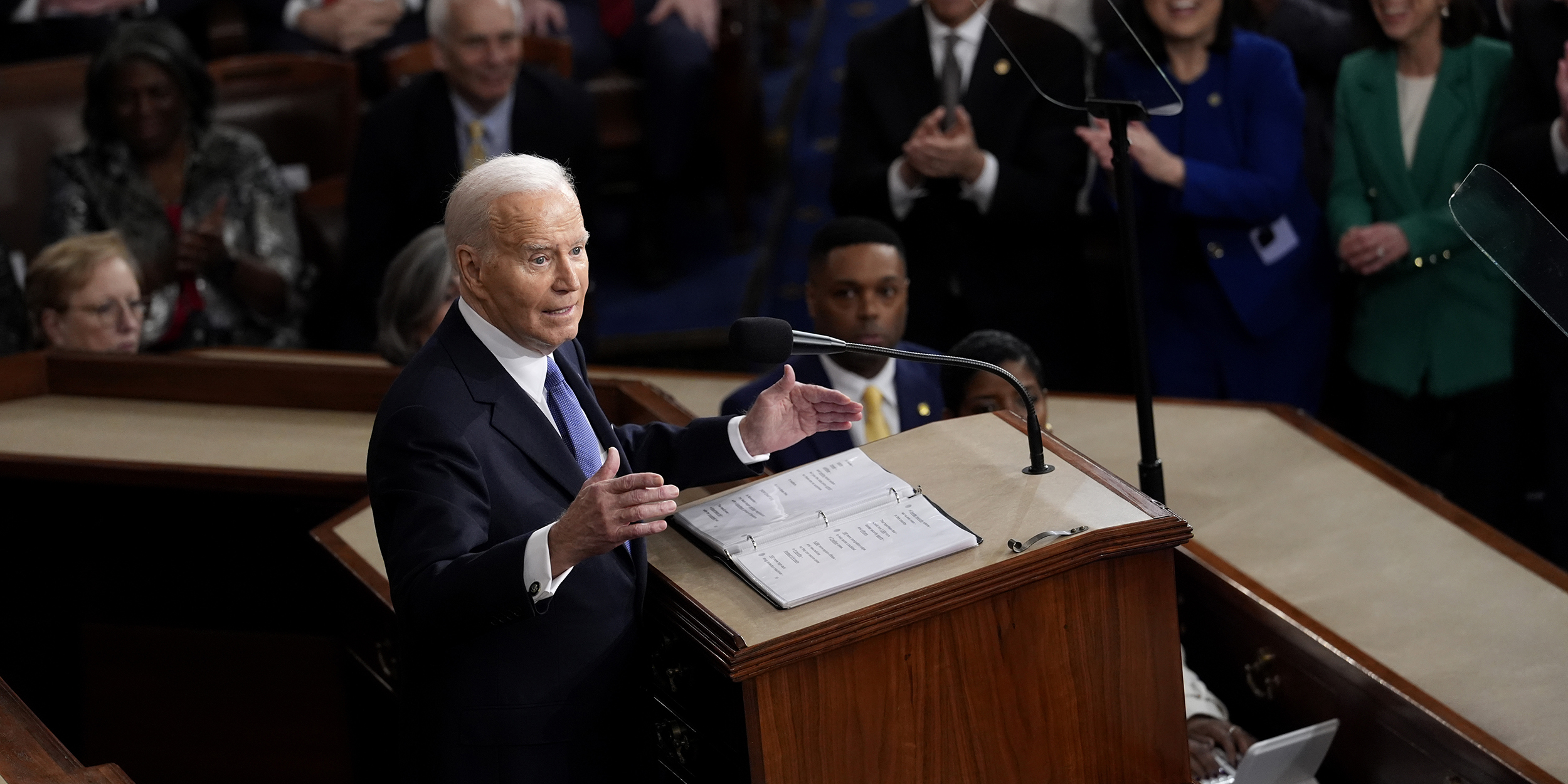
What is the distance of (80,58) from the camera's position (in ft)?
16.0

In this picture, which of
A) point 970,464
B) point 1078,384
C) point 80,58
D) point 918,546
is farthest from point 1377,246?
point 80,58

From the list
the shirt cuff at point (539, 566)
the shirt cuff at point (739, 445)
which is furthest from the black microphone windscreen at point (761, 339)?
the shirt cuff at point (539, 566)

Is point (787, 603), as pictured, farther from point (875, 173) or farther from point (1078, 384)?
point (1078, 384)

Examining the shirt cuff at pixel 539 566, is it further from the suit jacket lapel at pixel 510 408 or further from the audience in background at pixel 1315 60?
the audience in background at pixel 1315 60

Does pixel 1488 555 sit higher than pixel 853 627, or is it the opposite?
pixel 853 627

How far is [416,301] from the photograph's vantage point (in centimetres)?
321

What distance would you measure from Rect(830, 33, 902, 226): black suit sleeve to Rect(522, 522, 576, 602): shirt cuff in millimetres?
2236

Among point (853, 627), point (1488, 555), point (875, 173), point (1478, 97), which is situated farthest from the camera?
point (875, 173)

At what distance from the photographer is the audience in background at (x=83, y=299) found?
3.59m

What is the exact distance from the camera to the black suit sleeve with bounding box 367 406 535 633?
174 centimetres

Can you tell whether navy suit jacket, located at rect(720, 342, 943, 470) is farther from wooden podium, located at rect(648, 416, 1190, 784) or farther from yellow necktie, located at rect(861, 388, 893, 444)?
wooden podium, located at rect(648, 416, 1190, 784)

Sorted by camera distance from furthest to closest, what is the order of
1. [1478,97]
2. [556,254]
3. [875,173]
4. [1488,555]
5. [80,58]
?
[80,58]
[875,173]
[1478,97]
[1488,555]
[556,254]

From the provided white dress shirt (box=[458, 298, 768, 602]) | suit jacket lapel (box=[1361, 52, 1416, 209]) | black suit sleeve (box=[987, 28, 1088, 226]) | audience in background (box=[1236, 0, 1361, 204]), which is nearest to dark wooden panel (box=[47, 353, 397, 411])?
white dress shirt (box=[458, 298, 768, 602])

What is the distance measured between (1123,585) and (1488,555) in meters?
1.01
